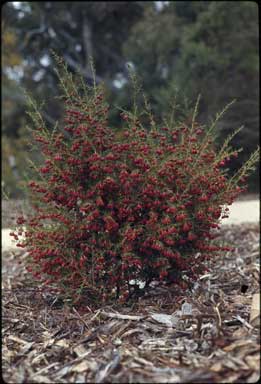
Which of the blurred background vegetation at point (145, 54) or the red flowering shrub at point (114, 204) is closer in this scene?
the red flowering shrub at point (114, 204)

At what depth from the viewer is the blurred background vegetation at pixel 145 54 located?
14242 millimetres

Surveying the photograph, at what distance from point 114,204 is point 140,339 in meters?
0.99

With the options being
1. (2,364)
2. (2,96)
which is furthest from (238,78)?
(2,364)

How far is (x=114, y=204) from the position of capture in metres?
3.55

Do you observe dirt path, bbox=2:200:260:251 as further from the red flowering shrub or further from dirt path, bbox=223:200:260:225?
the red flowering shrub

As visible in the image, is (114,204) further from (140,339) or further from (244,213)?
(244,213)

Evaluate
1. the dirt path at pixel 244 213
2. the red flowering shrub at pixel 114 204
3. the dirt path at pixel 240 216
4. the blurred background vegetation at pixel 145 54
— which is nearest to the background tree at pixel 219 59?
the blurred background vegetation at pixel 145 54

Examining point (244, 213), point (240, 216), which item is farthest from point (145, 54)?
point (240, 216)

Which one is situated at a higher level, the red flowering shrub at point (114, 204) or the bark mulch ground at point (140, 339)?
the red flowering shrub at point (114, 204)

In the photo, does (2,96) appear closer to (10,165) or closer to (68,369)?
(10,165)

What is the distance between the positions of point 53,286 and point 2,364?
60.2 inches

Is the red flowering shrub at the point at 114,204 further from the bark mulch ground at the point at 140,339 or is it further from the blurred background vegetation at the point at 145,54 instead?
the blurred background vegetation at the point at 145,54

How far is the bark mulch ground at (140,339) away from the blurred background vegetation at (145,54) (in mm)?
6109

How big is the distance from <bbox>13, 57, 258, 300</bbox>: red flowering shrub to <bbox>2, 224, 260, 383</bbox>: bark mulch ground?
237 mm
